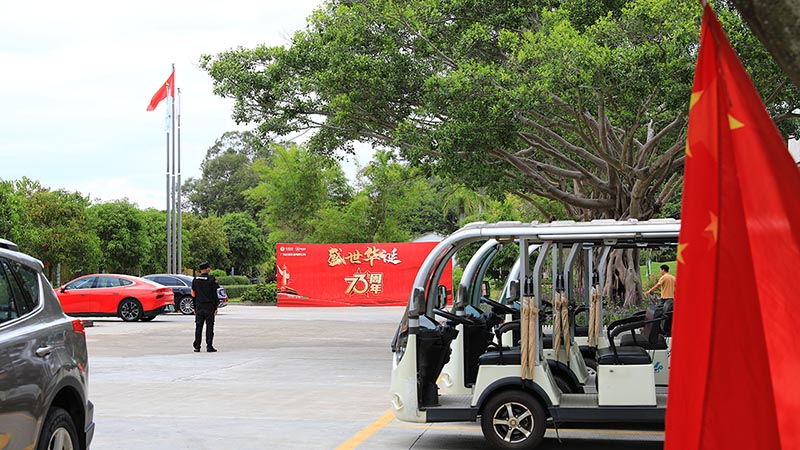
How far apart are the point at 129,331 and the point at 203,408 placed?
48.3 ft

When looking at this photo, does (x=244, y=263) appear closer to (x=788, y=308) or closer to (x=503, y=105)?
(x=503, y=105)

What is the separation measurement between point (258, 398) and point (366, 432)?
9.81 ft

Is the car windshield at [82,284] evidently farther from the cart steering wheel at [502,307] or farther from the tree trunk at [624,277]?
the cart steering wheel at [502,307]

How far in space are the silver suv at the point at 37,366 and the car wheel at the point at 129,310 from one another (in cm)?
2444

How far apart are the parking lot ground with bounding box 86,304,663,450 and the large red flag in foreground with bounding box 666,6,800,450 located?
21.8 feet

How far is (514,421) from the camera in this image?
8.91 m

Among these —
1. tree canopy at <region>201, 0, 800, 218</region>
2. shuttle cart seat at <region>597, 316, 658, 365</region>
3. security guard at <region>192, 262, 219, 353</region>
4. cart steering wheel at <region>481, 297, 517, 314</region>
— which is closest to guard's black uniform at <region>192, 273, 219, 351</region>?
security guard at <region>192, 262, 219, 353</region>

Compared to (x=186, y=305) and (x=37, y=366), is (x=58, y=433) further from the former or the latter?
(x=186, y=305)

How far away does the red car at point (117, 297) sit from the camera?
1199 inches

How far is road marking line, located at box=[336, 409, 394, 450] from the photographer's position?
9.41 m

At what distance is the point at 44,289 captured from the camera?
21.2 feet

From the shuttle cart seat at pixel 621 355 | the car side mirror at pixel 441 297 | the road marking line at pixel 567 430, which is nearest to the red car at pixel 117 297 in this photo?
the car side mirror at pixel 441 297

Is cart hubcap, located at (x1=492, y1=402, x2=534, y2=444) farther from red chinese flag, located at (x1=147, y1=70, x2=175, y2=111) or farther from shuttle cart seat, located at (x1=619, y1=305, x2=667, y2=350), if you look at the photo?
red chinese flag, located at (x1=147, y1=70, x2=175, y2=111)

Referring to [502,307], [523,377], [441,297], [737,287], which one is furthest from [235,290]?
[737,287]
